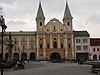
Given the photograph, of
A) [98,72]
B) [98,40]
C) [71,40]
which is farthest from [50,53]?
[98,72]

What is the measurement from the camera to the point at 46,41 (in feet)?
329

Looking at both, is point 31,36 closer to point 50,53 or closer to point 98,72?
point 50,53

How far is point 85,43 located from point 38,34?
61.2 feet

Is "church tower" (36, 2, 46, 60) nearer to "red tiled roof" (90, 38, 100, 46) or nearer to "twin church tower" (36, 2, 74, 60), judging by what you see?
"twin church tower" (36, 2, 74, 60)

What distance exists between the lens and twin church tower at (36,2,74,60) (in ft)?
324

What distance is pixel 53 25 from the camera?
3979 inches

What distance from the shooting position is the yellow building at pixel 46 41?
98.8 meters

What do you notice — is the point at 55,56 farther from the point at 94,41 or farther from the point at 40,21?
the point at 94,41

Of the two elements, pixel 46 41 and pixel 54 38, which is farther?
pixel 54 38

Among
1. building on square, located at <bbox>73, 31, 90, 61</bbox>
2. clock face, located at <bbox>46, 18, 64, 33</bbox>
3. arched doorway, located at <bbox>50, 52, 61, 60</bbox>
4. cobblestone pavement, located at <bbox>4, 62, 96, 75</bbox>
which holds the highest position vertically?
clock face, located at <bbox>46, 18, 64, 33</bbox>

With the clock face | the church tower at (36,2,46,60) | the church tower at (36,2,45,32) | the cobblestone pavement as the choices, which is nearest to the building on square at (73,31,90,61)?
the clock face

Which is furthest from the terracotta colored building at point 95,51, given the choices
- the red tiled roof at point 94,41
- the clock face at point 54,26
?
the clock face at point 54,26

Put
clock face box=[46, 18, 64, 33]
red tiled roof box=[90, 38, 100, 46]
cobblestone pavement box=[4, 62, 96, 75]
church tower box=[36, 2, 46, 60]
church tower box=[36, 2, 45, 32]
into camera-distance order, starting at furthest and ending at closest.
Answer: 1. red tiled roof box=[90, 38, 100, 46]
2. clock face box=[46, 18, 64, 33]
3. church tower box=[36, 2, 45, 32]
4. church tower box=[36, 2, 46, 60]
5. cobblestone pavement box=[4, 62, 96, 75]

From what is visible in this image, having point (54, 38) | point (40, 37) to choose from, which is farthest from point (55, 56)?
point (40, 37)
